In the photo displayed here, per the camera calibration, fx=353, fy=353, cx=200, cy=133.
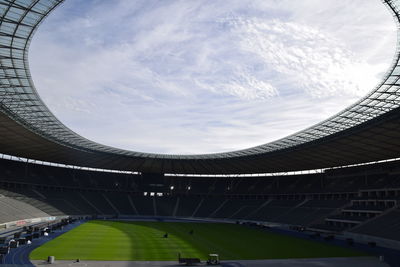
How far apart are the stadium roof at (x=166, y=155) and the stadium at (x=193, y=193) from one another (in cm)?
18

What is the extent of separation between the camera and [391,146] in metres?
54.2

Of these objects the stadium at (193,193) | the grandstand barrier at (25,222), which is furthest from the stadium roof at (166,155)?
the grandstand barrier at (25,222)

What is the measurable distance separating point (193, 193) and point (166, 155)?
25.8 m

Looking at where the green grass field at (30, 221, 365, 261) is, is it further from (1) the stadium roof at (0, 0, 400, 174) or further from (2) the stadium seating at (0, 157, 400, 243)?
(1) the stadium roof at (0, 0, 400, 174)

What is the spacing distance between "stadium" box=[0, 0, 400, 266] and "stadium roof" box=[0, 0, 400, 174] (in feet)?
0.59

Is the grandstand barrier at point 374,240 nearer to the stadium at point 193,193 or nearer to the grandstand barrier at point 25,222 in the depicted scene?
the stadium at point 193,193

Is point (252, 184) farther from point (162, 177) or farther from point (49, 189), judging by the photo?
point (49, 189)

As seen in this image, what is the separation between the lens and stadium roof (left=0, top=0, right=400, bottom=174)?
31.0 metres

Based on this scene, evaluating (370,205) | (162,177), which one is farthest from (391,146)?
(162,177)

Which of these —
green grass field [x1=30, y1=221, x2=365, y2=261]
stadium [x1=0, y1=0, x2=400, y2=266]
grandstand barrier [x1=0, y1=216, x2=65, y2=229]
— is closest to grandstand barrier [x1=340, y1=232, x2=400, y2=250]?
stadium [x1=0, y1=0, x2=400, y2=266]

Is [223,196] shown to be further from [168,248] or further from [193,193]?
[168,248]

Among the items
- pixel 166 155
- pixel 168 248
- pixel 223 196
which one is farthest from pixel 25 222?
pixel 223 196

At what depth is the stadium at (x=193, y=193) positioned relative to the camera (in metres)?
34.2

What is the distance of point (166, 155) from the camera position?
271ft
